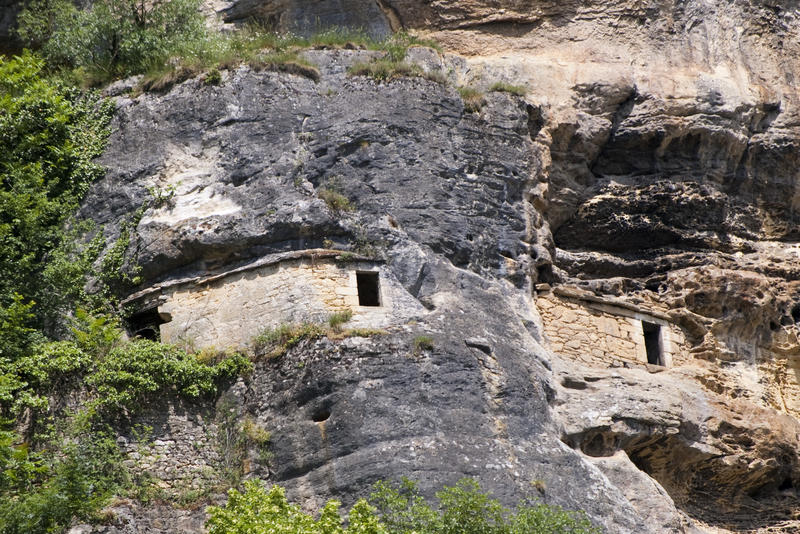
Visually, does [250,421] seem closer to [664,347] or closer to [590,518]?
[590,518]

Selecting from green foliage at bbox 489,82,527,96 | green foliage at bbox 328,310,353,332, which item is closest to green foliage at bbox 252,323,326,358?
green foliage at bbox 328,310,353,332

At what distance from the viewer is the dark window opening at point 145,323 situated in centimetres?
1617

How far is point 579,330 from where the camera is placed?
56.6ft

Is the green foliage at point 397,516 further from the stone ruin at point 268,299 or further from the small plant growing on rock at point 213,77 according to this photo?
the small plant growing on rock at point 213,77

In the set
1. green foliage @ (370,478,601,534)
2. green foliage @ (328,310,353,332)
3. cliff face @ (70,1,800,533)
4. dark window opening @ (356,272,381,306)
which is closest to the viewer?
green foliage @ (370,478,601,534)

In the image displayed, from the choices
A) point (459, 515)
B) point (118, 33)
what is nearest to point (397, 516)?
point (459, 515)

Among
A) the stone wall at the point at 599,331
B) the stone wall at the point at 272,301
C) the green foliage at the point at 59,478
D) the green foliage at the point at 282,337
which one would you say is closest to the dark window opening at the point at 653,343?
the stone wall at the point at 599,331

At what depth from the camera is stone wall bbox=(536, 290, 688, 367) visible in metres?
17.1

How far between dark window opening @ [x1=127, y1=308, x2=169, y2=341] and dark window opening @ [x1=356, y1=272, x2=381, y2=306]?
2450 mm

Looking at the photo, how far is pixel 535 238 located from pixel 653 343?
7.48 ft

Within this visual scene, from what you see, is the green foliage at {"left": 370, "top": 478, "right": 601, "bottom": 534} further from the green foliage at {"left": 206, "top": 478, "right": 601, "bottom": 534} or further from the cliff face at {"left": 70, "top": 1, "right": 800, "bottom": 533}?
the cliff face at {"left": 70, "top": 1, "right": 800, "bottom": 533}

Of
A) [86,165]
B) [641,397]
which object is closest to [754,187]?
[641,397]

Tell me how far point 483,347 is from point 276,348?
7.78 feet

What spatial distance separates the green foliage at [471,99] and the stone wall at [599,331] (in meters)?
2.66
